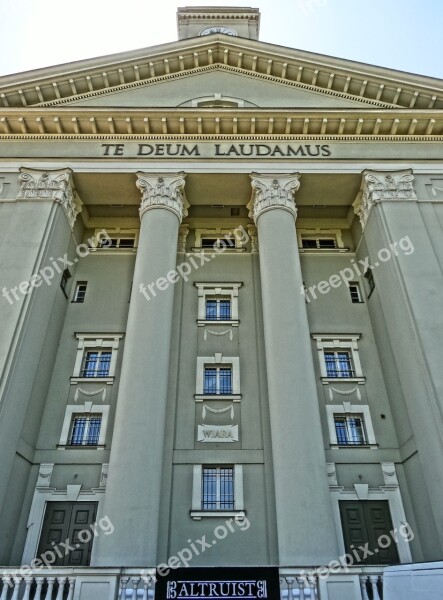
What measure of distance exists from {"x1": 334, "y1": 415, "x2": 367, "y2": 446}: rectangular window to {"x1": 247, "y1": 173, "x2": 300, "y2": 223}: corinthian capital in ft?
26.7

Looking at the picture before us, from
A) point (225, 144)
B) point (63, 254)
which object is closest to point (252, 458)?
point (63, 254)

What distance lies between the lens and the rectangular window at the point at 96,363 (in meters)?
17.3

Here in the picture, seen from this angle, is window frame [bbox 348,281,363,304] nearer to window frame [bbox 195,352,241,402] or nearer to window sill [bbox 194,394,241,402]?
window frame [bbox 195,352,241,402]

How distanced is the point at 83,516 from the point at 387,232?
14.4m

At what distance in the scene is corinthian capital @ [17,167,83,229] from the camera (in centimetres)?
1838

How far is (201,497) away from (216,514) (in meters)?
0.74

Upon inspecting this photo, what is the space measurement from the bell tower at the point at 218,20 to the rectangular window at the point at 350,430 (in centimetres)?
2578

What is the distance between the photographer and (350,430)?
16203 mm

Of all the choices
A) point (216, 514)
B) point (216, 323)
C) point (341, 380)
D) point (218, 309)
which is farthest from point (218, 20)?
point (216, 514)

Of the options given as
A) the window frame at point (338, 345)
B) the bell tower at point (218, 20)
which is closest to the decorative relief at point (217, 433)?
the window frame at point (338, 345)

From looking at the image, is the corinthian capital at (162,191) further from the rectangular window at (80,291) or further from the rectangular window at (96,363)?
the rectangular window at (96,363)

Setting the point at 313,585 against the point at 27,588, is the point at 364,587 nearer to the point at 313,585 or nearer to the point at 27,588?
the point at 313,585

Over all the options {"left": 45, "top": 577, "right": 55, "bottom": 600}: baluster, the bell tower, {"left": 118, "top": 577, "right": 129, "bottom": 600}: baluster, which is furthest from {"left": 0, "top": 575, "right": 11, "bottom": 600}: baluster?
the bell tower

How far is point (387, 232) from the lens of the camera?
57.4 feet
